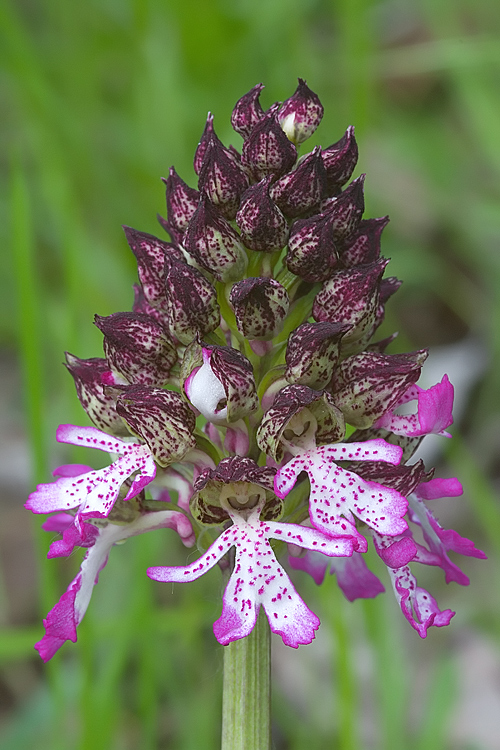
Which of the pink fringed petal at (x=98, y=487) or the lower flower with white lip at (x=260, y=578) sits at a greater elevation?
the pink fringed petal at (x=98, y=487)

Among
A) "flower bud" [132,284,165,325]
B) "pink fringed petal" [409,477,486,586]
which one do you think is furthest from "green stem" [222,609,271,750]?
"flower bud" [132,284,165,325]

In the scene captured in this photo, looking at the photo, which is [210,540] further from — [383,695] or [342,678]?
[383,695]

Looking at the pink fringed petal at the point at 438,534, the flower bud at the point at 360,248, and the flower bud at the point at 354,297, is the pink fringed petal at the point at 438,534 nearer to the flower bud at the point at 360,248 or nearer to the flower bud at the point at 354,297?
the flower bud at the point at 354,297

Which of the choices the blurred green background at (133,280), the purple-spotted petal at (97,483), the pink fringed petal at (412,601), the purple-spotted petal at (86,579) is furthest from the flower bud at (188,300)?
the blurred green background at (133,280)

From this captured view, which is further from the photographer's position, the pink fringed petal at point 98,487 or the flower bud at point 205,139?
the flower bud at point 205,139

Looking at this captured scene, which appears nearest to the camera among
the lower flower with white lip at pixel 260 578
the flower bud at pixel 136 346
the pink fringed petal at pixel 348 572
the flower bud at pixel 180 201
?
the lower flower with white lip at pixel 260 578

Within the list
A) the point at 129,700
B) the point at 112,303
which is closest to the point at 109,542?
the point at 129,700

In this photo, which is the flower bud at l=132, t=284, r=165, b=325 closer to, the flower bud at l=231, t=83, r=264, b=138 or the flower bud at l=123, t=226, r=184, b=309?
the flower bud at l=123, t=226, r=184, b=309
